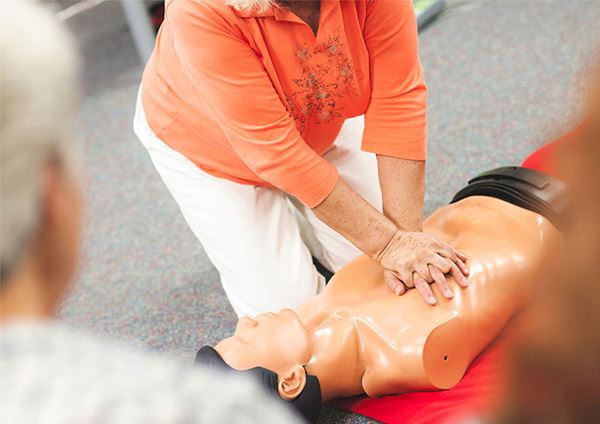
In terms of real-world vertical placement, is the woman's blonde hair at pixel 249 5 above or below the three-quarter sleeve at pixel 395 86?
above

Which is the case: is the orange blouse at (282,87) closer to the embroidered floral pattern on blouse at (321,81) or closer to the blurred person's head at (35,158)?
the embroidered floral pattern on blouse at (321,81)

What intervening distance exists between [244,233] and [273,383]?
488 millimetres

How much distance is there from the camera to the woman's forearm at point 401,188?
167cm

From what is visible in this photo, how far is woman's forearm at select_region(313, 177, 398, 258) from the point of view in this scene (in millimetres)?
1575

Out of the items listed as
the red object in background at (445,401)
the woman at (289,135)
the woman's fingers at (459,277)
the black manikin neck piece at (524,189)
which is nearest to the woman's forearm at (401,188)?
the woman at (289,135)

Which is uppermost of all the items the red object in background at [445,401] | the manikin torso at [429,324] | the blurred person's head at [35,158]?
the blurred person's head at [35,158]

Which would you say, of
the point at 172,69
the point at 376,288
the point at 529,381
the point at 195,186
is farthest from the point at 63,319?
the point at 529,381

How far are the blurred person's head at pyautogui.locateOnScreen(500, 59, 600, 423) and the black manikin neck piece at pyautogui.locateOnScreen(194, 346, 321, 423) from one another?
0.80 metres

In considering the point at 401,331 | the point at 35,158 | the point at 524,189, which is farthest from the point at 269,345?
the point at 35,158

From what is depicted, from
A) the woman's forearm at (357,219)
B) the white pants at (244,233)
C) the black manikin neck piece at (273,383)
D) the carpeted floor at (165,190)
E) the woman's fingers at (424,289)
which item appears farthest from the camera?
the carpeted floor at (165,190)

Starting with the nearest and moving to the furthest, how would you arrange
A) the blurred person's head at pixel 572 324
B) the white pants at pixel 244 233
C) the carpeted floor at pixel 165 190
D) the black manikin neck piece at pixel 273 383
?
the blurred person's head at pixel 572 324, the black manikin neck piece at pixel 273 383, the white pants at pixel 244 233, the carpeted floor at pixel 165 190

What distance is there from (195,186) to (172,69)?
258 millimetres

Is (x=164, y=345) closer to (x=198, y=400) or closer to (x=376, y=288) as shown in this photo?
(x=376, y=288)

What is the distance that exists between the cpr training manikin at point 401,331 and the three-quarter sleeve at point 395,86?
266 mm
